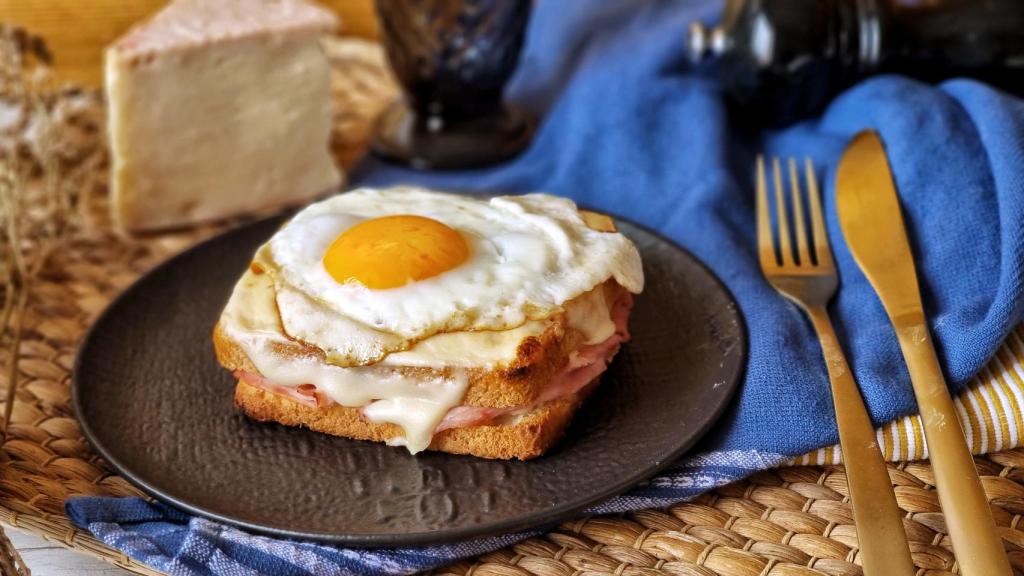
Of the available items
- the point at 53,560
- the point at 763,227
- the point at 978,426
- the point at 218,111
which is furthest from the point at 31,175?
the point at 978,426

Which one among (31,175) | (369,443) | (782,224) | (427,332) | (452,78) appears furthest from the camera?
(452,78)

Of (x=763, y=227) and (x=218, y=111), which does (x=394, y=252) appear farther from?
(x=218, y=111)

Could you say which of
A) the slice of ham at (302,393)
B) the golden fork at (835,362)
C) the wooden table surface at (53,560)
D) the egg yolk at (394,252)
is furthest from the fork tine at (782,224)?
the wooden table surface at (53,560)

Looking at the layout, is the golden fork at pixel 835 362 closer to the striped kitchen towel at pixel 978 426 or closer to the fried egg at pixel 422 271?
the striped kitchen towel at pixel 978 426

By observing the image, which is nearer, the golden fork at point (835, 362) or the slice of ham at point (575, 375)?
the golden fork at point (835, 362)

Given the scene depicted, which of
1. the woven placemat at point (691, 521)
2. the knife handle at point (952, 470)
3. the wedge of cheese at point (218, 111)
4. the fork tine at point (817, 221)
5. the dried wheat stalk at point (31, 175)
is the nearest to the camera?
the knife handle at point (952, 470)

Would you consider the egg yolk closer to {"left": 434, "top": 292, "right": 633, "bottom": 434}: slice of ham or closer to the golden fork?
{"left": 434, "top": 292, "right": 633, "bottom": 434}: slice of ham
